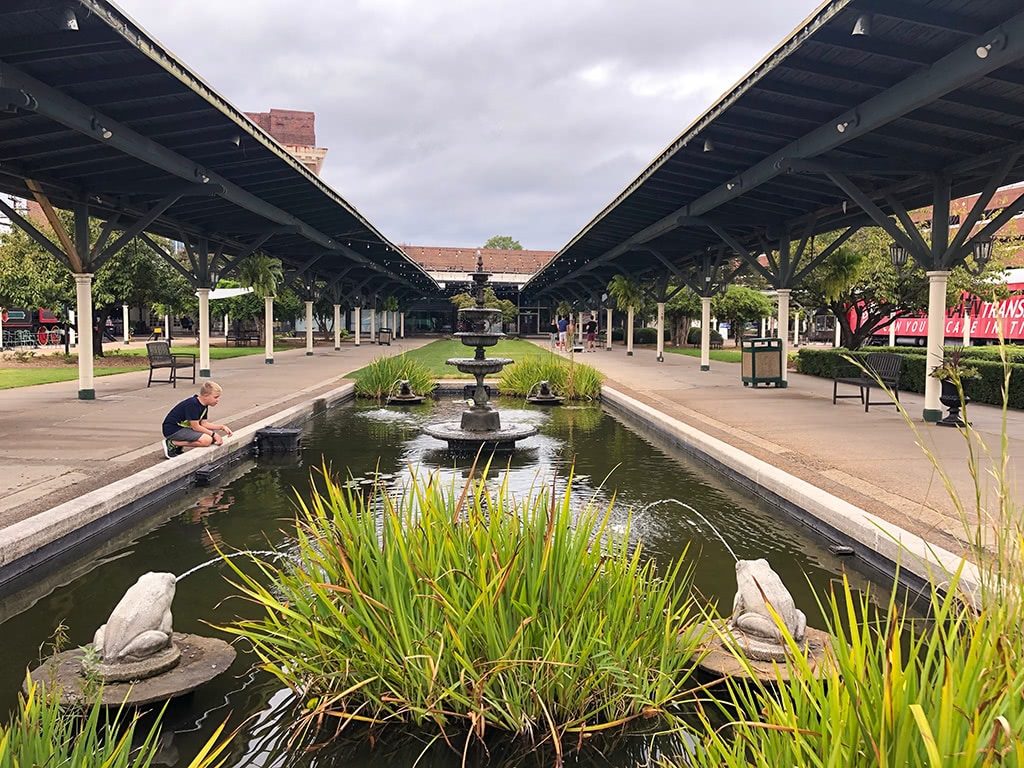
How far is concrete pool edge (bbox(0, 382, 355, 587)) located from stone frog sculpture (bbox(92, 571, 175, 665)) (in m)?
1.72

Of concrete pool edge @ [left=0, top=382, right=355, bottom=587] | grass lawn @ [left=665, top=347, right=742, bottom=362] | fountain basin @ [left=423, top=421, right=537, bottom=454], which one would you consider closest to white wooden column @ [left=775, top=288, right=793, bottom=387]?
fountain basin @ [left=423, top=421, right=537, bottom=454]

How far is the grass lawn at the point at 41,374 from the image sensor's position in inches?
688

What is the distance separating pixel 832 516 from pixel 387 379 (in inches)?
449

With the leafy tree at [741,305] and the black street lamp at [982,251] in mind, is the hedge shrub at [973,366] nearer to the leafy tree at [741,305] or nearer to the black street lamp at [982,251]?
the black street lamp at [982,251]

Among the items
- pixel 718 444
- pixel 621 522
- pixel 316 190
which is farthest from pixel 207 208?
pixel 621 522

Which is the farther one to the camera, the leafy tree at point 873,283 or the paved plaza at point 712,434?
the leafy tree at point 873,283

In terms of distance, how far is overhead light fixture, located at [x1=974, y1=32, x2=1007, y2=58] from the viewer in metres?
6.88

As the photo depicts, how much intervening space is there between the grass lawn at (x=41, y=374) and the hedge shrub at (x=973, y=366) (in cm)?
1636

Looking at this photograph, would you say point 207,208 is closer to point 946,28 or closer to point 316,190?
point 316,190

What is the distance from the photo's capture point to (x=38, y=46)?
7625 millimetres

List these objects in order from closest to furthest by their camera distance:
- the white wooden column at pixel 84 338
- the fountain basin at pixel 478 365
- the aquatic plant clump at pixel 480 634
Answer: the aquatic plant clump at pixel 480 634, the fountain basin at pixel 478 365, the white wooden column at pixel 84 338

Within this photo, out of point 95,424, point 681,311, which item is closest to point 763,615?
point 95,424

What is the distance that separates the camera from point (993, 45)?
6949 mm

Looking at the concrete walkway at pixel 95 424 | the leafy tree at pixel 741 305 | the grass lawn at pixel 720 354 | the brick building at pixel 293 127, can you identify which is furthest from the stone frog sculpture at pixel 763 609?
the brick building at pixel 293 127
